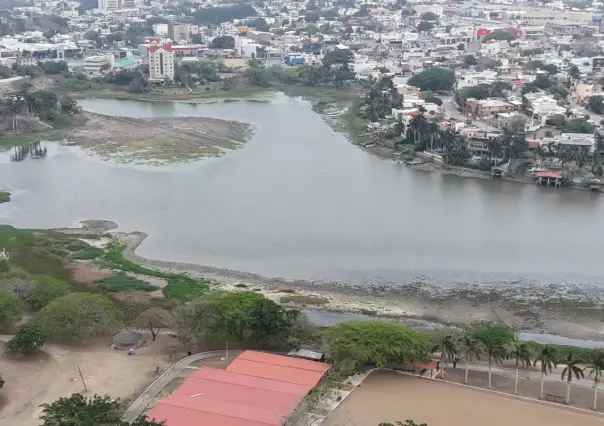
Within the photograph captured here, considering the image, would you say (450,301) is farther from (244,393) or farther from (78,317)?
(78,317)

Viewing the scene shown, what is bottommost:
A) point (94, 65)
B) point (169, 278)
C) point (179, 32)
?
point (169, 278)

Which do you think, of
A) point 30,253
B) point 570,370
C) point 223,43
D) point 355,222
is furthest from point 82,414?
point 223,43

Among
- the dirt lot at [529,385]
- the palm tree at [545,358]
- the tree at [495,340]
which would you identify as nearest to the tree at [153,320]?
the dirt lot at [529,385]

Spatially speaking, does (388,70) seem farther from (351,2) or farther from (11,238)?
(351,2)

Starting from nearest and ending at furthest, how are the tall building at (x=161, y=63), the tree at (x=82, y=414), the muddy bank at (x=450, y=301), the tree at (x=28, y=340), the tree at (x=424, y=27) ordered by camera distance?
the tree at (x=82, y=414) → the tree at (x=28, y=340) → the muddy bank at (x=450, y=301) → the tall building at (x=161, y=63) → the tree at (x=424, y=27)

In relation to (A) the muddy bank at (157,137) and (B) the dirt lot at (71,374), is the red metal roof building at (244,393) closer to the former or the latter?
(B) the dirt lot at (71,374)

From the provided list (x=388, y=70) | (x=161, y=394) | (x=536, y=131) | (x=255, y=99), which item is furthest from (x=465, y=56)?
(x=161, y=394)

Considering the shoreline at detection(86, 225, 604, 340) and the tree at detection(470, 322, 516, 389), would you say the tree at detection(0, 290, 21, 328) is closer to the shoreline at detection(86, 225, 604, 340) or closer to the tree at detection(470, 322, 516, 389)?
the shoreline at detection(86, 225, 604, 340)

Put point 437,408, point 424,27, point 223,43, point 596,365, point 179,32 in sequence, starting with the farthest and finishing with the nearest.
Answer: point 424,27 < point 179,32 < point 223,43 < point 437,408 < point 596,365
